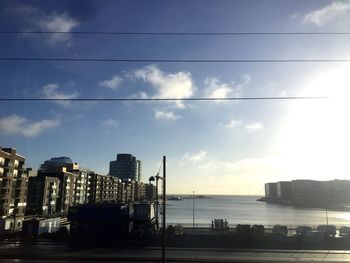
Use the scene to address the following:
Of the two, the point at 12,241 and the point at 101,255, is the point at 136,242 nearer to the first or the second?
the point at 101,255

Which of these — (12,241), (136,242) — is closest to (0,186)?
(12,241)

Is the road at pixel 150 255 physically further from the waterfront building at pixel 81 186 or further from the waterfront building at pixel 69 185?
the waterfront building at pixel 81 186

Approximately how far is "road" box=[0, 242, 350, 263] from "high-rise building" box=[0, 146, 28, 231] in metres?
54.0

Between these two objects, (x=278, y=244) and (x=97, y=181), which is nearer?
(x=278, y=244)

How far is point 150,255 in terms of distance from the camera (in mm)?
40250

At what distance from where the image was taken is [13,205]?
341ft

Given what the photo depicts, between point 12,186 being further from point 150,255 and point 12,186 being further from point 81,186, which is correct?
point 150,255

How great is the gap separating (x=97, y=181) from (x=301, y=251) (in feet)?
540

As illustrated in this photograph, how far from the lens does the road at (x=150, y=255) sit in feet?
122

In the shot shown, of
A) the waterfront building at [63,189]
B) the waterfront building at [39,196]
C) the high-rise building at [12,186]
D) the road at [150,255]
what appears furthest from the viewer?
the waterfront building at [63,189]

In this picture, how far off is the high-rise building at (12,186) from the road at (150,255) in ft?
177

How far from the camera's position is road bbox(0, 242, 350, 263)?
122 feet

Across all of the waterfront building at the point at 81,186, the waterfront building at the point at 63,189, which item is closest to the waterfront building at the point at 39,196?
the waterfront building at the point at 63,189

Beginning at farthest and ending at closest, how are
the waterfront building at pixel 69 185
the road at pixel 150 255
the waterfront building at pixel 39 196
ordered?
the waterfront building at pixel 69 185
the waterfront building at pixel 39 196
the road at pixel 150 255
